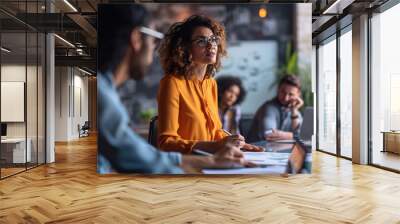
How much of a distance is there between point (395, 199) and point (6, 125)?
6.34m

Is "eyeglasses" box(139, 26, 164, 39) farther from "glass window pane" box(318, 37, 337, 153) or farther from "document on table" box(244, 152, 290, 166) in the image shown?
A: "glass window pane" box(318, 37, 337, 153)

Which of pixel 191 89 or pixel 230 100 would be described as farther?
pixel 230 100

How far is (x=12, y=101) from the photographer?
7137 millimetres

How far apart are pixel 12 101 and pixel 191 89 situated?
3311 millimetres

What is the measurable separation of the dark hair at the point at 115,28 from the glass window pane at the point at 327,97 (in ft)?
19.7

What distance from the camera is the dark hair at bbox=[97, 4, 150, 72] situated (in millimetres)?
6551

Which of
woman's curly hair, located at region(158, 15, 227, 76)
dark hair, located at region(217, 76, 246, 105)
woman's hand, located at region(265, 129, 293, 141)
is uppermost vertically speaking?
woman's curly hair, located at region(158, 15, 227, 76)

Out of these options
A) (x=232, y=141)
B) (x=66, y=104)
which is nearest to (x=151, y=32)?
(x=232, y=141)

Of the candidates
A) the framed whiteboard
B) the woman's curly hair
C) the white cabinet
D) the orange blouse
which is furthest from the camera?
the white cabinet

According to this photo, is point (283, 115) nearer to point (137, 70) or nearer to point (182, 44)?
point (182, 44)

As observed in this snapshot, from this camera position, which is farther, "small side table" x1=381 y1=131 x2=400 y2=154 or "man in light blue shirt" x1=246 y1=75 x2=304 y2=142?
"small side table" x1=381 y1=131 x2=400 y2=154

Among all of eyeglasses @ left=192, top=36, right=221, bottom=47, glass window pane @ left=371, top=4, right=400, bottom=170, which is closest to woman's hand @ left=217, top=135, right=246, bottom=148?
eyeglasses @ left=192, top=36, right=221, bottom=47

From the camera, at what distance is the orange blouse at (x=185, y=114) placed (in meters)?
6.38

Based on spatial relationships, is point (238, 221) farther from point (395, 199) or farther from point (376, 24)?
point (376, 24)
